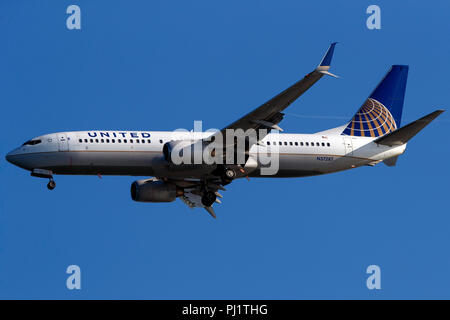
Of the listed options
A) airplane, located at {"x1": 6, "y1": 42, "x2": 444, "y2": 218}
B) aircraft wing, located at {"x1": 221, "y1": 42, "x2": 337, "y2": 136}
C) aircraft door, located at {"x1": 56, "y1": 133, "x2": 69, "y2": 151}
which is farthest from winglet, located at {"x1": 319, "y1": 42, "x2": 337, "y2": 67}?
aircraft door, located at {"x1": 56, "y1": 133, "x2": 69, "y2": 151}

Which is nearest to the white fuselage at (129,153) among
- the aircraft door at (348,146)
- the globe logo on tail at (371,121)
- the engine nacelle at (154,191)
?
the aircraft door at (348,146)

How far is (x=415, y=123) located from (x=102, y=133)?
19.8 m

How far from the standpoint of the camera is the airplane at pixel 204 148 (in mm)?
64000

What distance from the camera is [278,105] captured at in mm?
60031

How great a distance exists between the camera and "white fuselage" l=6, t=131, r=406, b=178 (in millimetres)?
64188

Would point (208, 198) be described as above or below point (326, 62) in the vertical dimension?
below

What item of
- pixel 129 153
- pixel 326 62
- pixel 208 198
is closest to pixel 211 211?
pixel 208 198

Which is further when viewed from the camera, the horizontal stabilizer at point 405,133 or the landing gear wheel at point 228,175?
the landing gear wheel at point 228,175

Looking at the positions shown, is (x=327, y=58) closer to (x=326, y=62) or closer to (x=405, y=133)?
(x=326, y=62)

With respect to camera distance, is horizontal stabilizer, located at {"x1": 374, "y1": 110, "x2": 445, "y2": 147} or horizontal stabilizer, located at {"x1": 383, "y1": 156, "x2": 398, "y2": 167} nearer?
horizontal stabilizer, located at {"x1": 374, "y1": 110, "x2": 445, "y2": 147}

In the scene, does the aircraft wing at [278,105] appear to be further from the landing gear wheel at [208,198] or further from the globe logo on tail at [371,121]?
the globe logo on tail at [371,121]

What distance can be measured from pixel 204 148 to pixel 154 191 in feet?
22.7

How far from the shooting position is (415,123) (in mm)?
64750

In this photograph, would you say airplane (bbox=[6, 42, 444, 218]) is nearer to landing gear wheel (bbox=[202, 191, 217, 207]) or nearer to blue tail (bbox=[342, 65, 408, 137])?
landing gear wheel (bbox=[202, 191, 217, 207])
